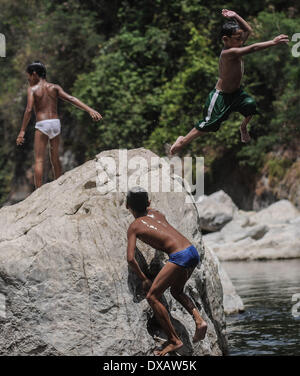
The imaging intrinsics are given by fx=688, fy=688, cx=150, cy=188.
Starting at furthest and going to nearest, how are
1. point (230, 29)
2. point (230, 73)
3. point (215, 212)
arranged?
point (215, 212), point (230, 73), point (230, 29)

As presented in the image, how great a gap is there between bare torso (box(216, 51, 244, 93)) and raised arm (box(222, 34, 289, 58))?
3.1 inches

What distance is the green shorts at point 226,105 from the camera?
762cm

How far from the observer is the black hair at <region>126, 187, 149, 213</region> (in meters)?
6.69

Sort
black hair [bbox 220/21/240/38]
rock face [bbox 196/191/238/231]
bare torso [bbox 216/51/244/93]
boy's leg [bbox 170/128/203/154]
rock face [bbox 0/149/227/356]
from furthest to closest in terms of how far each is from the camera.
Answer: rock face [bbox 196/191/238/231] < boy's leg [bbox 170/128/203/154] < bare torso [bbox 216/51/244/93] < black hair [bbox 220/21/240/38] < rock face [bbox 0/149/227/356]

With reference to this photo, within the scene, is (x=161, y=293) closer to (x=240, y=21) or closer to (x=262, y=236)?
(x=240, y=21)

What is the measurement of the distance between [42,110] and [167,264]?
3.55m

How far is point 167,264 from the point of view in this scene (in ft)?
21.4

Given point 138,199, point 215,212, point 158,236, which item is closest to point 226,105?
point 138,199

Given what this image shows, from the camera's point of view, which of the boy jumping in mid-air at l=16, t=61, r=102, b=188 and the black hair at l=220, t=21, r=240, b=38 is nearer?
the black hair at l=220, t=21, r=240, b=38

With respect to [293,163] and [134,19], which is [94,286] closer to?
[293,163]

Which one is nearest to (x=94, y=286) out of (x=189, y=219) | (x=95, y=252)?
(x=95, y=252)

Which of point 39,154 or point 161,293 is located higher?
point 39,154

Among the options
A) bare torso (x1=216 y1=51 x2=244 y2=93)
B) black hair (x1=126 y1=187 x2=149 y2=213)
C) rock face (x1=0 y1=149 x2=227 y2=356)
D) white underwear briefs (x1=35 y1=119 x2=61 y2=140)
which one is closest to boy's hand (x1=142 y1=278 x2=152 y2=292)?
rock face (x1=0 y1=149 x2=227 y2=356)

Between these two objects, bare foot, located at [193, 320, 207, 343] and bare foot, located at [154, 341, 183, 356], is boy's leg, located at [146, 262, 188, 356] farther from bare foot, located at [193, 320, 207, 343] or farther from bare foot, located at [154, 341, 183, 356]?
bare foot, located at [193, 320, 207, 343]
